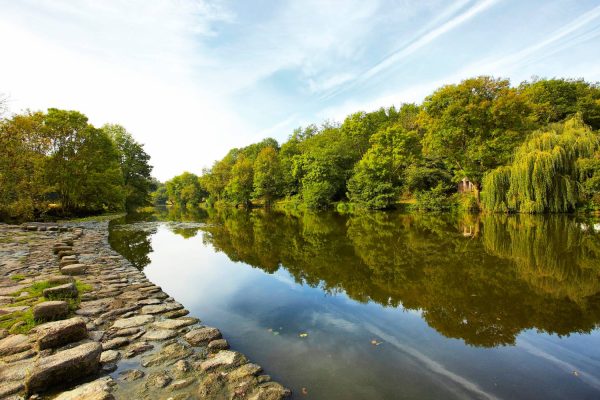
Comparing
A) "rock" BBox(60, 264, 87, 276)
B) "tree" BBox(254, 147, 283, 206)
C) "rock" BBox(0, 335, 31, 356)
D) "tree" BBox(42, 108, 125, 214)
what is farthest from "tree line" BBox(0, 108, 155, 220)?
"tree" BBox(254, 147, 283, 206)

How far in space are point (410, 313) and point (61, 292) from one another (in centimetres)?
612

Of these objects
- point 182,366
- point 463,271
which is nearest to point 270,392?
point 182,366

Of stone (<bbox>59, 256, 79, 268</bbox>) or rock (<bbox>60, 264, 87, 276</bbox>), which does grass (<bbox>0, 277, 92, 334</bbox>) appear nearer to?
rock (<bbox>60, 264, 87, 276</bbox>)

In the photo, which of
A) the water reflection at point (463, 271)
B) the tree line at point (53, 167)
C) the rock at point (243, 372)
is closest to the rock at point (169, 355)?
the rock at point (243, 372)

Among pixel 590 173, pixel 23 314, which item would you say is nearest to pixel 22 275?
pixel 23 314

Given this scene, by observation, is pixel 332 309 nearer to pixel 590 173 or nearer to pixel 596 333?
pixel 596 333

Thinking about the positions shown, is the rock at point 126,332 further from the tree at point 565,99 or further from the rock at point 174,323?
the tree at point 565,99

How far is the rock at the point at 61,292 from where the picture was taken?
4.99 metres

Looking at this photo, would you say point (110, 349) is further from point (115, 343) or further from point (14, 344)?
point (14, 344)

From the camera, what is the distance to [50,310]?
13.8ft

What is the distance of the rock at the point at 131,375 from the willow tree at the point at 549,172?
946 inches

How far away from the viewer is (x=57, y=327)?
3.51m

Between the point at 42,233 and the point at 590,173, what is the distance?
32094 millimetres

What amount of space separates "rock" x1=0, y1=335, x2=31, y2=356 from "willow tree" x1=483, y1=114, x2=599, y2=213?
24908 mm
